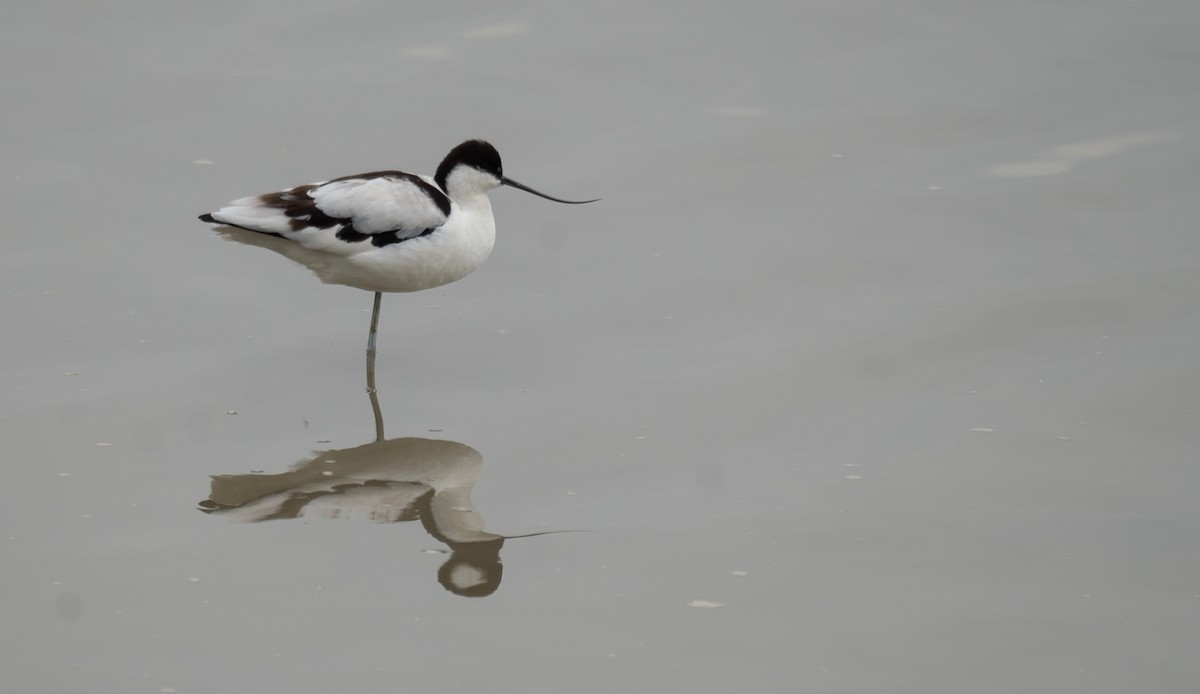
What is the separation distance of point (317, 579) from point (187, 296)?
3466 mm

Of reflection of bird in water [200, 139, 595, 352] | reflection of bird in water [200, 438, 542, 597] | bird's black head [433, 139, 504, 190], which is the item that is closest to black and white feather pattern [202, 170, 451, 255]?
reflection of bird in water [200, 139, 595, 352]

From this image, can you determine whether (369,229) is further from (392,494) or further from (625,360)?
(392,494)

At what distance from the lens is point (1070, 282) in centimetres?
927

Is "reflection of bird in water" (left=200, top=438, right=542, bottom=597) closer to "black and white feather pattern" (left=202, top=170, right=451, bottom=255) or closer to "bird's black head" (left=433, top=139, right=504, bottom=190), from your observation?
"black and white feather pattern" (left=202, top=170, right=451, bottom=255)

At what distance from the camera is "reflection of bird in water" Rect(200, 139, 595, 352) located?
7.78 metres

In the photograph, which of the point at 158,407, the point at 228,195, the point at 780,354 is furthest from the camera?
the point at 228,195

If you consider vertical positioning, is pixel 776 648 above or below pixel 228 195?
below

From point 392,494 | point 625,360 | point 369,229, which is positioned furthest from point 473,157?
point 392,494

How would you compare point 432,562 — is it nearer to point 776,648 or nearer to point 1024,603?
point 776,648

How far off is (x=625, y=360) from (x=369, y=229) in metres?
1.51

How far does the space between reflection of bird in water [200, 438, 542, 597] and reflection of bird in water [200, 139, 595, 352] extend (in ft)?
3.47

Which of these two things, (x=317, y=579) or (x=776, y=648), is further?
(x=317, y=579)

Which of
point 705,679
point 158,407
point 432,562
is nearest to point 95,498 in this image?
point 158,407

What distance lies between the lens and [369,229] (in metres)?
7.79
